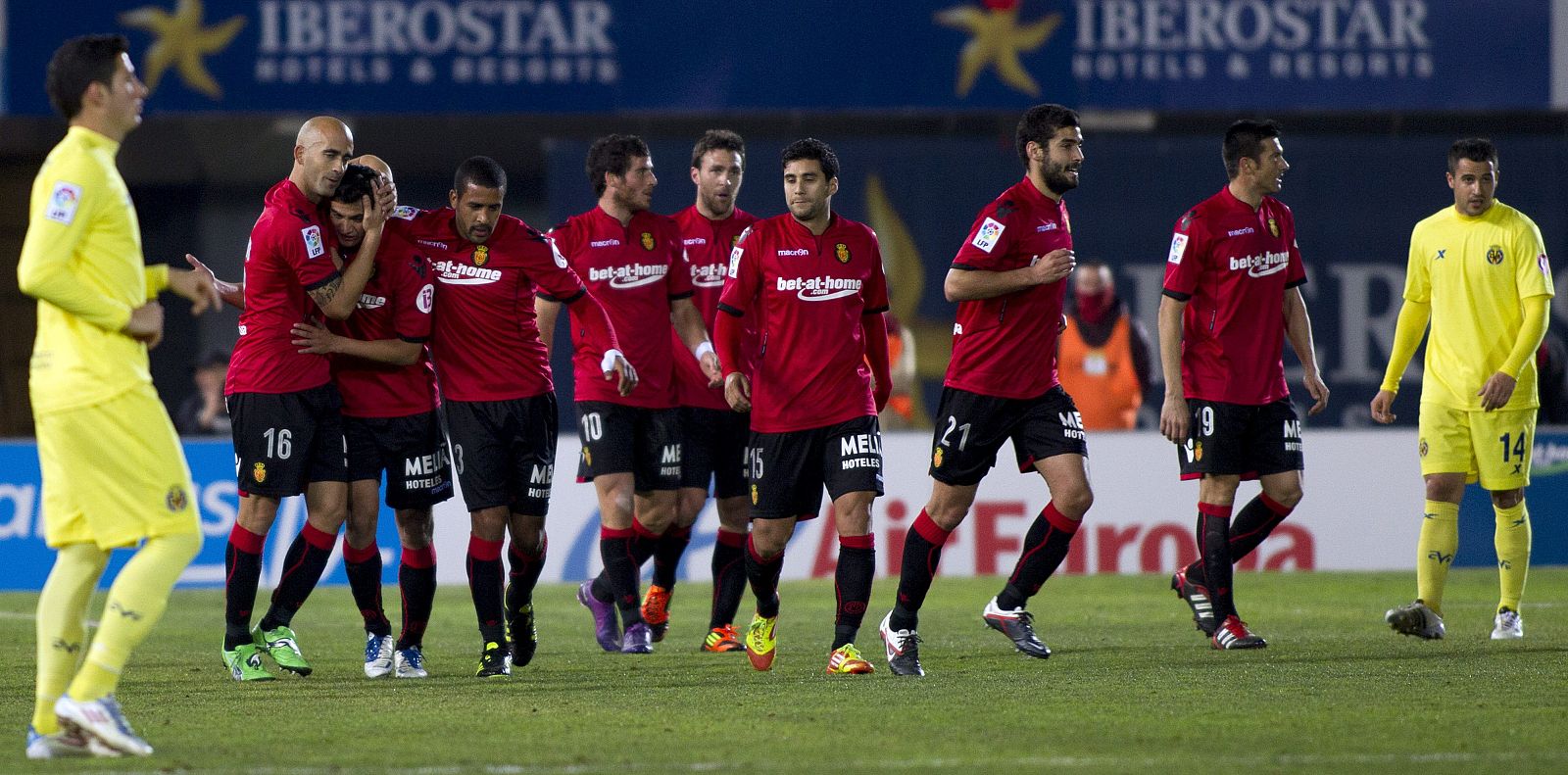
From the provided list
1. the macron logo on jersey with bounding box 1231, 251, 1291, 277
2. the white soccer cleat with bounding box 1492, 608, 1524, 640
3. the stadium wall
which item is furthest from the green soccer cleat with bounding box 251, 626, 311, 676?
the stadium wall

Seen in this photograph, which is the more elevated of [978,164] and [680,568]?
[978,164]

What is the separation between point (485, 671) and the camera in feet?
24.5

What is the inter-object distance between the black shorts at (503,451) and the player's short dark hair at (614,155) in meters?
1.71

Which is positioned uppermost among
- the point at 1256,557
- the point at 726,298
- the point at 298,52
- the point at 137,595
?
the point at 298,52

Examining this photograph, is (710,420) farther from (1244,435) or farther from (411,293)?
(1244,435)

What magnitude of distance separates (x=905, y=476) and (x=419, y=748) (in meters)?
7.75

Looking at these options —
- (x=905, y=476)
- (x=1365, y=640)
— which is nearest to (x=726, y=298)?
(x=1365, y=640)

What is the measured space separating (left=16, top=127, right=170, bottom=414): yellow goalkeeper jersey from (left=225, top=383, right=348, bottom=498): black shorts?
1820 mm

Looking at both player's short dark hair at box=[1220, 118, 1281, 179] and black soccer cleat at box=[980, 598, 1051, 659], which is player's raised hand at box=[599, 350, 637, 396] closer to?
black soccer cleat at box=[980, 598, 1051, 659]

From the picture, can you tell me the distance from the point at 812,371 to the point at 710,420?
1.82m

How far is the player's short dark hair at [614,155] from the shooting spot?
8.88 metres

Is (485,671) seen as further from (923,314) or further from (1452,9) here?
(1452,9)

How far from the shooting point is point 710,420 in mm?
9164

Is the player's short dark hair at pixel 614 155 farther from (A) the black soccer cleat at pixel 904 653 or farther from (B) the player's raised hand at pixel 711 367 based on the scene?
(A) the black soccer cleat at pixel 904 653
